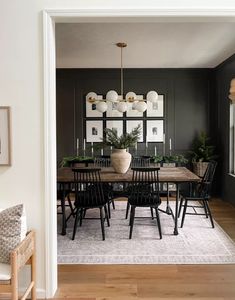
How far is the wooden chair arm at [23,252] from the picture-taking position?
2.04m

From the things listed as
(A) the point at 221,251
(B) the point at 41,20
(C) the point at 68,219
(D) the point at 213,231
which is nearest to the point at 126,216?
(C) the point at 68,219

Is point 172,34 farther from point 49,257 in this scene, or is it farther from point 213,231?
point 49,257

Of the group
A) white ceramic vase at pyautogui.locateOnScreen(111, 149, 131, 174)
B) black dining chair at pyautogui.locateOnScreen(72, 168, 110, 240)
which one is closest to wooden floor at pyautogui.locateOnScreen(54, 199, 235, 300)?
black dining chair at pyautogui.locateOnScreen(72, 168, 110, 240)

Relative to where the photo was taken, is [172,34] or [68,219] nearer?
[172,34]

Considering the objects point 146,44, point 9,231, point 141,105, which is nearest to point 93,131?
point 141,105

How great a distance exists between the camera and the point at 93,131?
22.4ft

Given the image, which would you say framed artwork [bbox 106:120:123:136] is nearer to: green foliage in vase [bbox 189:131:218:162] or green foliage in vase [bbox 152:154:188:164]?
green foliage in vase [bbox 152:154:188:164]

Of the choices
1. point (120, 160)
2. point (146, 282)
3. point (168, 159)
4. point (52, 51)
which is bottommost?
point (146, 282)

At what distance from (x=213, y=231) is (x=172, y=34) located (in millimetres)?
2801

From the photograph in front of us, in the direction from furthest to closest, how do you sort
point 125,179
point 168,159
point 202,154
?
point 202,154 < point 168,159 < point 125,179

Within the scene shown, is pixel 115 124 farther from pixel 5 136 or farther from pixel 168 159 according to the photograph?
pixel 5 136

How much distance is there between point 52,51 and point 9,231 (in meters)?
1.44

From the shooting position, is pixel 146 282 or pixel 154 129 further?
pixel 154 129

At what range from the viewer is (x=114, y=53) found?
17.8 ft
